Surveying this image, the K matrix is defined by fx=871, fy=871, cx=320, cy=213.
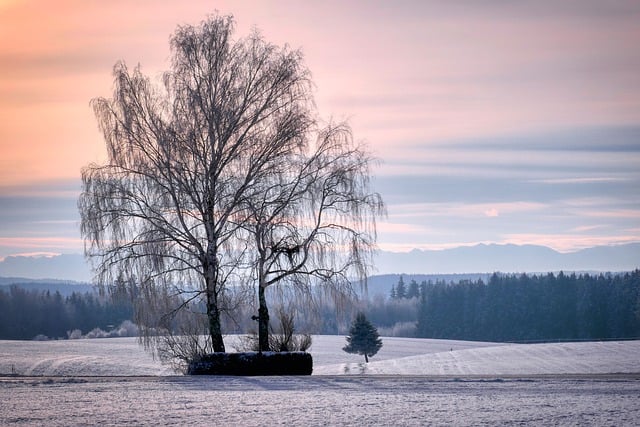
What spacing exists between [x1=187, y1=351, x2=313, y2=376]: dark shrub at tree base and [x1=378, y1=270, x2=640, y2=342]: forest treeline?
11199 cm

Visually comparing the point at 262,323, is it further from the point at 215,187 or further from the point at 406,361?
the point at 406,361

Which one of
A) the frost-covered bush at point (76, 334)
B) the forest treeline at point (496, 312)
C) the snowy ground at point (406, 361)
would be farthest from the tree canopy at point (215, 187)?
the frost-covered bush at point (76, 334)

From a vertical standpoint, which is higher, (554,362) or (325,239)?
(325,239)

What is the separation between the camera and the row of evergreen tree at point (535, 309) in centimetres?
13888

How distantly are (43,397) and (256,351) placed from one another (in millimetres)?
10810

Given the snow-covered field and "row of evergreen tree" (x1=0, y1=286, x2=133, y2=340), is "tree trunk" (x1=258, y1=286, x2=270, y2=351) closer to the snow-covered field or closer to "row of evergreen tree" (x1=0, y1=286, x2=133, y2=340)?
the snow-covered field

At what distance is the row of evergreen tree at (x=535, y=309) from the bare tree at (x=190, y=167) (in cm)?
11216

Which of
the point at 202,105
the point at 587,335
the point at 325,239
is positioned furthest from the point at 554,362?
the point at 587,335

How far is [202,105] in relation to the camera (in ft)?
103

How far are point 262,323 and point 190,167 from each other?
20.5 ft

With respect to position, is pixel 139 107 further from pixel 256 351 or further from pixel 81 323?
pixel 81 323

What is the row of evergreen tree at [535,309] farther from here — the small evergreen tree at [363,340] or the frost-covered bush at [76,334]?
the frost-covered bush at [76,334]

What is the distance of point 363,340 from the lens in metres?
98.9

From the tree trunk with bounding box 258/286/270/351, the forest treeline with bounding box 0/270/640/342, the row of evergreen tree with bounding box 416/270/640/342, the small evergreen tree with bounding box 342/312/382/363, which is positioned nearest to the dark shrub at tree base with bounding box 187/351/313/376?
the tree trunk with bounding box 258/286/270/351
